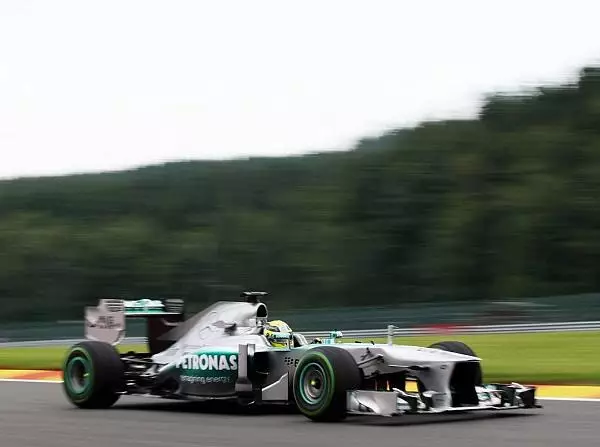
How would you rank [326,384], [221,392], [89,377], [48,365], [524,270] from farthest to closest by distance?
1. [524,270]
2. [48,365]
3. [89,377]
4. [221,392]
5. [326,384]

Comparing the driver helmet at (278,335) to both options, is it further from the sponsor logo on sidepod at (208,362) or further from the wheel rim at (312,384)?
the wheel rim at (312,384)

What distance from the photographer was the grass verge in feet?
52.1

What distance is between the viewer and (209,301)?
5753cm

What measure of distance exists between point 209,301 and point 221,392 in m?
45.8

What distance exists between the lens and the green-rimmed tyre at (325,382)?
10.3 metres

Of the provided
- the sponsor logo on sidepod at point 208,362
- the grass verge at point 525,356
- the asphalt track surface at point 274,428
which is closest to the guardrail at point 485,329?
the grass verge at point 525,356

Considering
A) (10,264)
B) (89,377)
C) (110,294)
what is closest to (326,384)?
(89,377)

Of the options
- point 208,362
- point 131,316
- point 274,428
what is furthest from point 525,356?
point 274,428

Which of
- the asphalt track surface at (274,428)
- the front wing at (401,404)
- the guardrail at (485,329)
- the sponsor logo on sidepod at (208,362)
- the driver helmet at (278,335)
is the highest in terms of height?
the driver helmet at (278,335)

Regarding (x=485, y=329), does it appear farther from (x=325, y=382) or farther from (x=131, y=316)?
(x=325, y=382)

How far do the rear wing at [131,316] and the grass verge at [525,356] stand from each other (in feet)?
15.8

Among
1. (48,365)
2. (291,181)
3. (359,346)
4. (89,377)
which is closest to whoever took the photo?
(359,346)

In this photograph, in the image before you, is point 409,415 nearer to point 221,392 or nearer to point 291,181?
point 221,392

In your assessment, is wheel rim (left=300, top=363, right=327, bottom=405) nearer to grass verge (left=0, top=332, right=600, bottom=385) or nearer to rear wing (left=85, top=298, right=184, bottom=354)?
rear wing (left=85, top=298, right=184, bottom=354)
